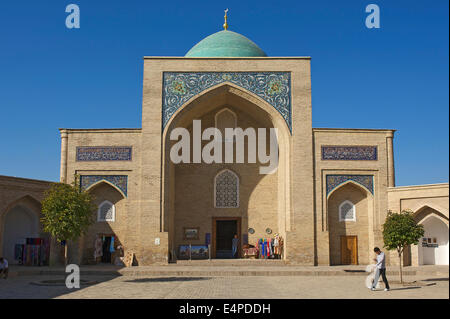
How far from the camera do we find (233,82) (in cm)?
1698

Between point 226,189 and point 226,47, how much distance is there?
5206mm

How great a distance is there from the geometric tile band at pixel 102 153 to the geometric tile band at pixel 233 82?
1880 millimetres

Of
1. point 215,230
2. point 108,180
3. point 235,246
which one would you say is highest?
point 108,180

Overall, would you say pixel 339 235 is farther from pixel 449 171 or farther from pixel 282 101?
pixel 449 171

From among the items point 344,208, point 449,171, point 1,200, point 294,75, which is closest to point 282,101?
point 294,75

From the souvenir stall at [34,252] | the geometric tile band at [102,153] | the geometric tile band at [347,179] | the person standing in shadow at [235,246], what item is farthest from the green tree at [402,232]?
the souvenir stall at [34,252]

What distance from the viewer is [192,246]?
17656mm

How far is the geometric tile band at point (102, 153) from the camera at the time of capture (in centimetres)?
1667

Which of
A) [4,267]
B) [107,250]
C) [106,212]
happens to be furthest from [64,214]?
[107,250]

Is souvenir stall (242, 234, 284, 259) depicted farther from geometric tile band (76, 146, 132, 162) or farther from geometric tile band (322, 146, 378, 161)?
geometric tile band (76, 146, 132, 162)

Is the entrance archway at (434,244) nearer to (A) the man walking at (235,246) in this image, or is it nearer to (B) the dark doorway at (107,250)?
(A) the man walking at (235,246)

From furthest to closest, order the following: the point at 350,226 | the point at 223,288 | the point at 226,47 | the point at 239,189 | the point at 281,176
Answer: the point at 226,47
the point at 239,189
the point at 281,176
the point at 350,226
the point at 223,288

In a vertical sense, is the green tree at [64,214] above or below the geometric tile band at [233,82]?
below

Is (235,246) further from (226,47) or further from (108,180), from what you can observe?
(226,47)
